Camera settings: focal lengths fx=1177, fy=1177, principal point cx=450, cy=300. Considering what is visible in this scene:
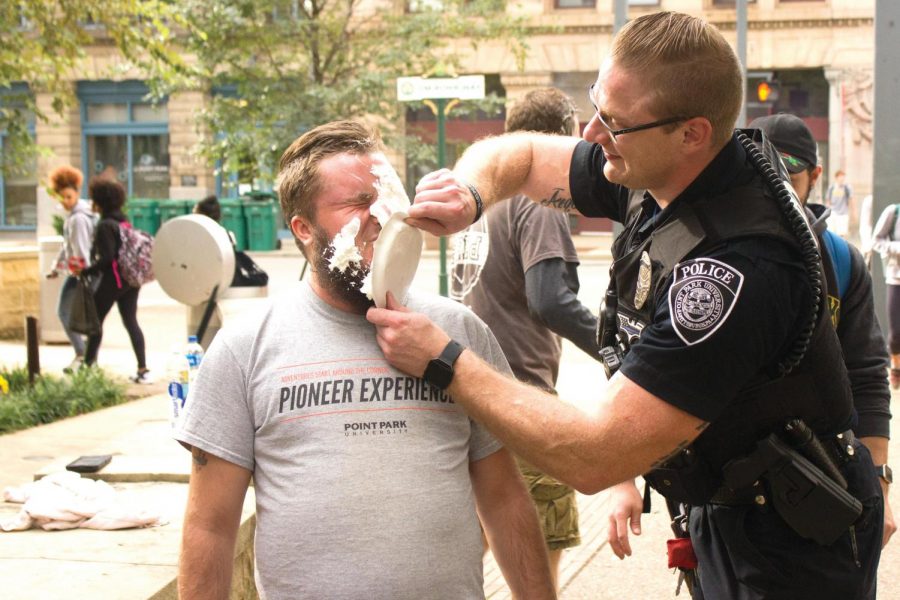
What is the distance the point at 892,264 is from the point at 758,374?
8121 mm

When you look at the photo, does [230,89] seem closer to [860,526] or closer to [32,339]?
[32,339]

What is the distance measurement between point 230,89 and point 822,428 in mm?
32568

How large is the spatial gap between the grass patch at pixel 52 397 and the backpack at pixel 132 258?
3.41ft

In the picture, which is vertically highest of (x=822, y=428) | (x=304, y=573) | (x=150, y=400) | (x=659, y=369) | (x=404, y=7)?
(x=404, y=7)

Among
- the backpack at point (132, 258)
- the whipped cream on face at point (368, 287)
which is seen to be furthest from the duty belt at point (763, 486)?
the backpack at point (132, 258)

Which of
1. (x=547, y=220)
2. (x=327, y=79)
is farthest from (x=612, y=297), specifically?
(x=327, y=79)

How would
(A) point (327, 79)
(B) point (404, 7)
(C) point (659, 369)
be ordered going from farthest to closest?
(B) point (404, 7)
(A) point (327, 79)
(C) point (659, 369)

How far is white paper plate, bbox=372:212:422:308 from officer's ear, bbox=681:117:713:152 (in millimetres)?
643

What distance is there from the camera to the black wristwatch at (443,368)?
2.59m

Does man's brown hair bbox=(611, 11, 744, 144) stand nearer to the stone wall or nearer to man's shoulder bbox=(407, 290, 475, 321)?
man's shoulder bbox=(407, 290, 475, 321)

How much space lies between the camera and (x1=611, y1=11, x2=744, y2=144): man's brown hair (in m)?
2.54

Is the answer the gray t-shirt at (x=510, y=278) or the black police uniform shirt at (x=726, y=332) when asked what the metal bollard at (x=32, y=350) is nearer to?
the gray t-shirt at (x=510, y=278)

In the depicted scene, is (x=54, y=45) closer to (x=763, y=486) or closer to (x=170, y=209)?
(x=763, y=486)

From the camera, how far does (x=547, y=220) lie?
466 centimetres
